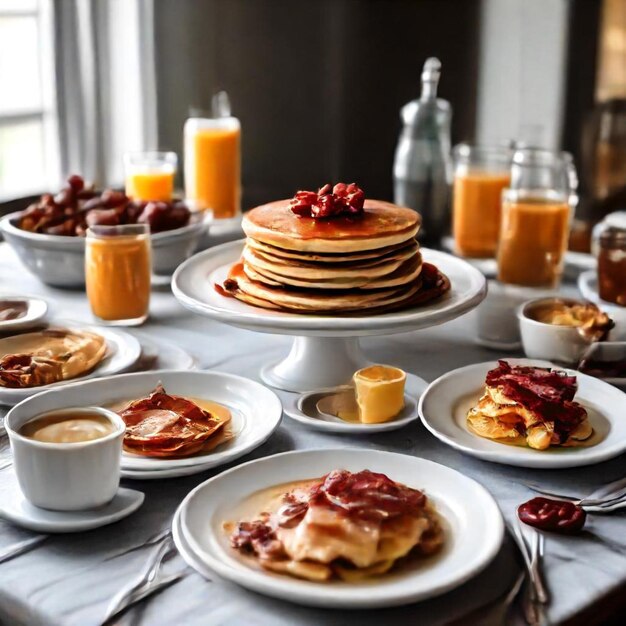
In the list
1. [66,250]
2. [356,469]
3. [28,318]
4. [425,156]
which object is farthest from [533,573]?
[425,156]

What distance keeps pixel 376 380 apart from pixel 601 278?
57 centimetres

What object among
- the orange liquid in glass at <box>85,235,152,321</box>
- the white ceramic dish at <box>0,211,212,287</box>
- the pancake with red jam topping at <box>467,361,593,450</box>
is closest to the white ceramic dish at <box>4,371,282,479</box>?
the pancake with red jam topping at <box>467,361,593,450</box>

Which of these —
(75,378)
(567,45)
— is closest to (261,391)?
(75,378)

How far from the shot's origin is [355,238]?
1199mm

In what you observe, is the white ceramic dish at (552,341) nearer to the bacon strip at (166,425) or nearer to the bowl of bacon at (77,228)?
the bacon strip at (166,425)

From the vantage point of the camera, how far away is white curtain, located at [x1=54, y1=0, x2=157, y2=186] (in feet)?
8.64

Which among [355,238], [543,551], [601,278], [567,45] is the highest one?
[567,45]

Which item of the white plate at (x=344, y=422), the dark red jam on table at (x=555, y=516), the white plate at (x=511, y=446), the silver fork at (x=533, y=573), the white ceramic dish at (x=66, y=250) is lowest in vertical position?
the silver fork at (x=533, y=573)

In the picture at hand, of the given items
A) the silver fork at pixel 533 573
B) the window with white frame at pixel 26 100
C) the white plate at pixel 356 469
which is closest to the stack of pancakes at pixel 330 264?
the white plate at pixel 356 469

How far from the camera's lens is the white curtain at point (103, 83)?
2.63 m

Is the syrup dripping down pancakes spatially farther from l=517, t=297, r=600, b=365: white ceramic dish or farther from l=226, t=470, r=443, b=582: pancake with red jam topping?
l=226, t=470, r=443, b=582: pancake with red jam topping

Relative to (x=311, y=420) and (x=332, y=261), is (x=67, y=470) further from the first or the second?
(x=332, y=261)

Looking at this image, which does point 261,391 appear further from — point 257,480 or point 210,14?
point 210,14

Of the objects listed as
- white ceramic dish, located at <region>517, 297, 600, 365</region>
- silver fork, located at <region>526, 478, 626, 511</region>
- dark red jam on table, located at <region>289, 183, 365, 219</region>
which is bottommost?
silver fork, located at <region>526, 478, 626, 511</region>
